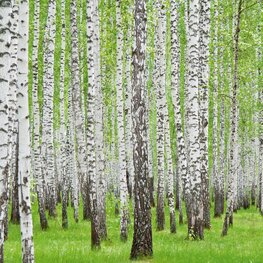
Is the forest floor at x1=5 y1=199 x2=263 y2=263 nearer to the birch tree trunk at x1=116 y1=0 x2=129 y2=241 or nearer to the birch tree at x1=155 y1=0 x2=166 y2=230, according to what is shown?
the birch tree trunk at x1=116 y1=0 x2=129 y2=241

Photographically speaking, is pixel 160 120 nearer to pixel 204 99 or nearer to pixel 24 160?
pixel 204 99

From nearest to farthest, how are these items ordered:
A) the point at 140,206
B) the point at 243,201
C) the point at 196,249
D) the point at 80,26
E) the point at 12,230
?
1. the point at 140,206
2. the point at 196,249
3. the point at 12,230
4. the point at 80,26
5. the point at 243,201

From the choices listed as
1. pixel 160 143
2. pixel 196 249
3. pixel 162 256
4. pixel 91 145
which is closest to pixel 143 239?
pixel 162 256

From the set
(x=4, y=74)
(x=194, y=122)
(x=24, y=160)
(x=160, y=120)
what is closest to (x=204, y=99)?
(x=160, y=120)

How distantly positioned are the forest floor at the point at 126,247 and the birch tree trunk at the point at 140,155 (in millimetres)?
481

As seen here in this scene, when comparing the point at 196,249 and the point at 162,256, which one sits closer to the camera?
the point at 162,256

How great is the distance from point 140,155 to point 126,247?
3396 mm

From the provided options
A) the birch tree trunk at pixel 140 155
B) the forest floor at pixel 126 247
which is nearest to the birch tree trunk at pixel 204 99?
the forest floor at pixel 126 247

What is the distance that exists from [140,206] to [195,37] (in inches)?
250

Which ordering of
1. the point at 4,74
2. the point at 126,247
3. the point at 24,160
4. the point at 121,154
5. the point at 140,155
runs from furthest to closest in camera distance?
the point at 121,154
the point at 126,247
the point at 140,155
the point at 24,160
the point at 4,74

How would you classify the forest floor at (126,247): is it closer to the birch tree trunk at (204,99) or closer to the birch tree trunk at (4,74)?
the birch tree trunk at (204,99)

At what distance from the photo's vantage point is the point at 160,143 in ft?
56.3

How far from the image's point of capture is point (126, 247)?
12.7 meters

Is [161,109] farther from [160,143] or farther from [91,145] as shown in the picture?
[91,145]
